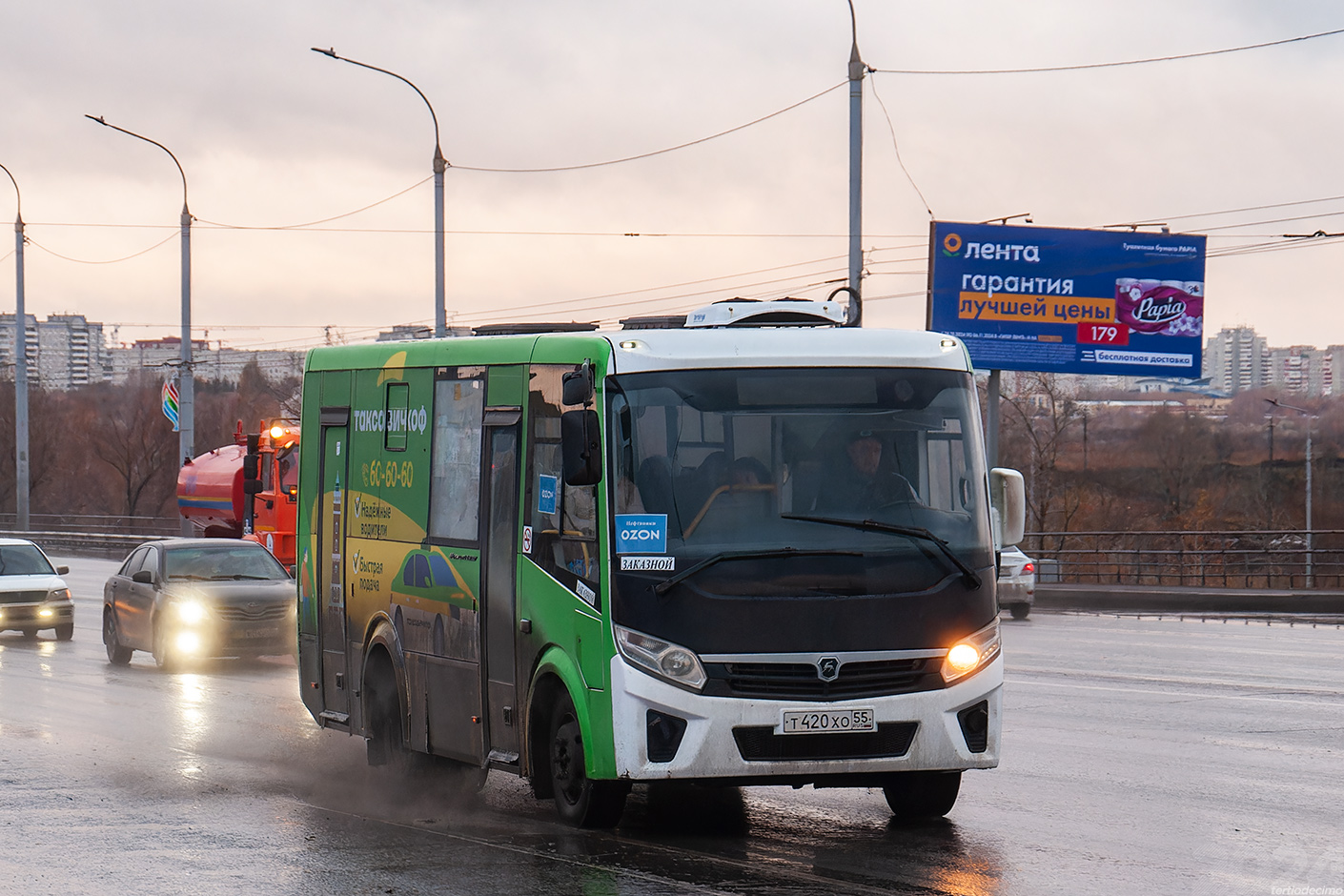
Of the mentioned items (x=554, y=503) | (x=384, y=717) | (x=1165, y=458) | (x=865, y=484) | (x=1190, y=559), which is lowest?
(x=1190, y=559)

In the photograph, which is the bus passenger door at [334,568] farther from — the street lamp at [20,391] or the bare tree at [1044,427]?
the bare tree at [1044,427]

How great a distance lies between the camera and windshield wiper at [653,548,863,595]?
804 centimetres

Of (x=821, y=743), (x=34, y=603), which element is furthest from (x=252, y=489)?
(x=821, y=743)

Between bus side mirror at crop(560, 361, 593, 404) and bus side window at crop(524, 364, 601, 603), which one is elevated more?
bus side mirror at crop(560, 361, 593, 404)

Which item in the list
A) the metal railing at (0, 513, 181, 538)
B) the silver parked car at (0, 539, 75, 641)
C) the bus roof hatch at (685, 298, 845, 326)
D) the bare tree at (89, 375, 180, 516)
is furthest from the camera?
the bare tree at (89, 375, 180, 516)

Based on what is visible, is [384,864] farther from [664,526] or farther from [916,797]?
[916,797]

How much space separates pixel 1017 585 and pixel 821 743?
21.2 m

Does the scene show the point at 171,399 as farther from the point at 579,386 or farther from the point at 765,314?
the point at 579,386

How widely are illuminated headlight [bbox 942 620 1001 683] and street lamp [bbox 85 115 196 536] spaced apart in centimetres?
3110

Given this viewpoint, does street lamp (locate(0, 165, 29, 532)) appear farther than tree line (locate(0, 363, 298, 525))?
No

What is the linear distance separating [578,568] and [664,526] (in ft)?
1.81

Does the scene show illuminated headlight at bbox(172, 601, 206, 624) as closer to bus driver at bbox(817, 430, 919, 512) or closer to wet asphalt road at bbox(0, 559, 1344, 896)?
wet asphalt road at bbox(0, 559, 1344, 896)

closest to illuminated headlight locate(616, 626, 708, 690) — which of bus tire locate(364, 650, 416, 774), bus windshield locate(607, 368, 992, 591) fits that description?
bus windshield locate(607, 368, 992, 591)

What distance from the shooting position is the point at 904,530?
8.30 m
